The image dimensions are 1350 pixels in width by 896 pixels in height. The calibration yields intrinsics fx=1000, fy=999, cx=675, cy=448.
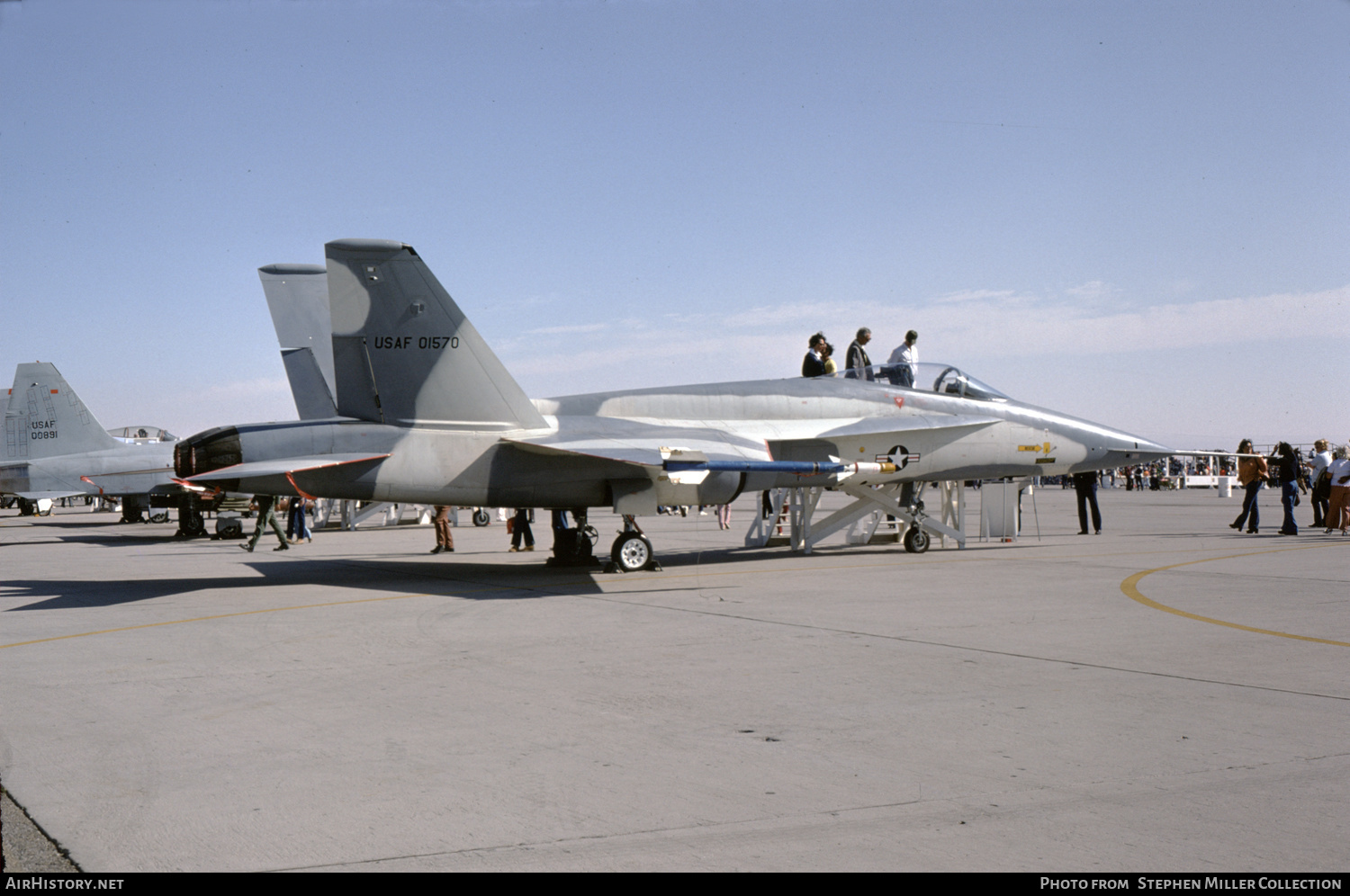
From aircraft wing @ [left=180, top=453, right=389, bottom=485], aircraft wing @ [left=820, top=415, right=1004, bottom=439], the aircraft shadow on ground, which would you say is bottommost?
the aircraft shadow on ground

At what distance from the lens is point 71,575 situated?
14875 mm

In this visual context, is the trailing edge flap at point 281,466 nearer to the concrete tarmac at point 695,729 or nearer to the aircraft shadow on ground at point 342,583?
the concrete tarmac at point 695,729

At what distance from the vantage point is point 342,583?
13.0 m

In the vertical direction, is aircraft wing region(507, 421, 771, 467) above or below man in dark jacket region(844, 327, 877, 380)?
below

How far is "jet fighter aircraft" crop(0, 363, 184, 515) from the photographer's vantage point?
2703 centimetres

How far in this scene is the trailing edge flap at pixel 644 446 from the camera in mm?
12289

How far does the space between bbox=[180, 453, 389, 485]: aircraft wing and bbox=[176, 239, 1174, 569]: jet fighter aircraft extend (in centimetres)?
2

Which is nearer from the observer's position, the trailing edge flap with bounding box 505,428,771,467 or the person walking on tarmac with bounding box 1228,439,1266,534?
the trailing edge flap with bounding box 505,428,771,467

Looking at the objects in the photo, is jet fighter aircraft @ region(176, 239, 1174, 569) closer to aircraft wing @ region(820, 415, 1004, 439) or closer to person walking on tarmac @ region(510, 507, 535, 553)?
aircraft wing @ region(820, 415, 1004, 439)

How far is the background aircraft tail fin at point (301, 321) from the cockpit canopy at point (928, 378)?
9227 mm

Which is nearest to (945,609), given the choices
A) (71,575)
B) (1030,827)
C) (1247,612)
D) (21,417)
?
(1247,612)

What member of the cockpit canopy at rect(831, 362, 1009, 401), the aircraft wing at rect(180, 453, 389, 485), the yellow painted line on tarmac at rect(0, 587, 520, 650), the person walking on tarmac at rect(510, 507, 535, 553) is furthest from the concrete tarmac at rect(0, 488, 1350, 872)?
the person walking on tarmac at rect(510, 507, 535, 553)
